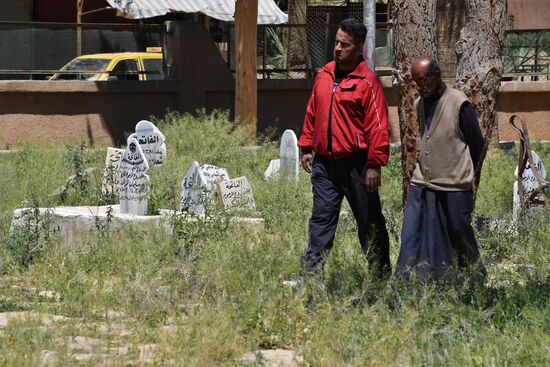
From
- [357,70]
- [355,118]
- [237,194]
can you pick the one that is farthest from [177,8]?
[355,118]

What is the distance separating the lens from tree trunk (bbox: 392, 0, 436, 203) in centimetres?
1015

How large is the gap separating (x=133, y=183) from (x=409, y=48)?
109 inches

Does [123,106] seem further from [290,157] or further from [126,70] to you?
[290,157]

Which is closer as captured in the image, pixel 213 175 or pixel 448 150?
pixel 448 150

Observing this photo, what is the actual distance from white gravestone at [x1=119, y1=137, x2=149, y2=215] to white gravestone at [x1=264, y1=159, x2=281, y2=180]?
2.69m

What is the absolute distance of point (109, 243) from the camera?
939 centimetres

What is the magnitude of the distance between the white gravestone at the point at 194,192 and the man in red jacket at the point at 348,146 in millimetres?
2508

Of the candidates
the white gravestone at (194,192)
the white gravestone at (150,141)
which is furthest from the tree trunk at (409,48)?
the white gravestone at (150,141)

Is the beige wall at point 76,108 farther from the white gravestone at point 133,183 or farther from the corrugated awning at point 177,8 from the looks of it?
the white gravestone at point 133,183

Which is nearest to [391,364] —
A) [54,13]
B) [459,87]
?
[459,87]

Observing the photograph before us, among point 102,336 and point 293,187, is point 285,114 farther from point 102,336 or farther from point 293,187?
point 102,336

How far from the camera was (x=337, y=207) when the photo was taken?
7.95m

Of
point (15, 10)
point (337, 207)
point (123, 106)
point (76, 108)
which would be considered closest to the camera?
point (337, 207)

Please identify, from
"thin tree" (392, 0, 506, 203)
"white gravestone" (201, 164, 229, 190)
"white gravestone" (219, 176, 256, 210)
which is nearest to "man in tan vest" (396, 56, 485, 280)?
"thin tree" (392, 0, 506, 203)
